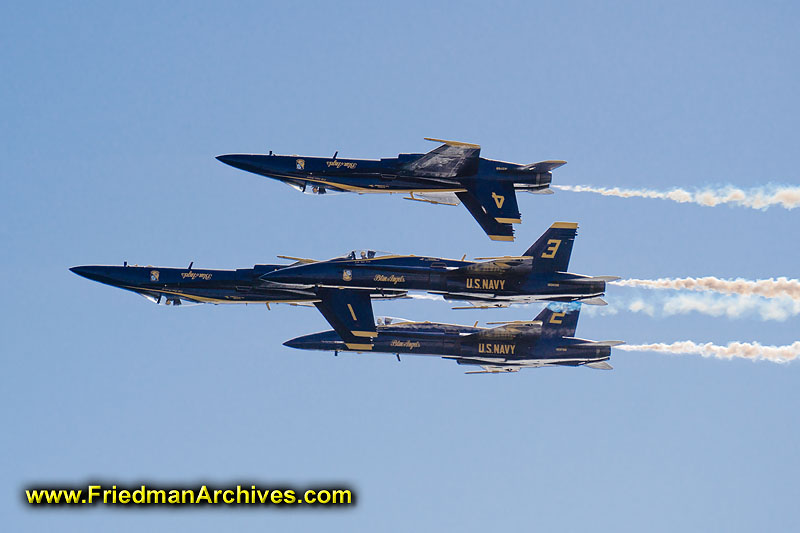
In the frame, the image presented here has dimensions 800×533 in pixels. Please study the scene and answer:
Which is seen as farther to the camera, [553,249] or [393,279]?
[553,249]

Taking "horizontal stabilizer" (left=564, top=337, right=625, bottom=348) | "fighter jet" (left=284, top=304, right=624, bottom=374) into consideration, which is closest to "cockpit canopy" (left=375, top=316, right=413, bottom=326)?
"fighter jet" (left=284, top=304, right=624, bottom=374)

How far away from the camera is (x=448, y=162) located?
92.8 m

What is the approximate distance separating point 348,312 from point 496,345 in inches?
390

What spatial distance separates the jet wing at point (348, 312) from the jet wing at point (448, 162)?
8054mm

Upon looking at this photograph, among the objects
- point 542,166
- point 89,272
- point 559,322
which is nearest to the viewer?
point 542,166

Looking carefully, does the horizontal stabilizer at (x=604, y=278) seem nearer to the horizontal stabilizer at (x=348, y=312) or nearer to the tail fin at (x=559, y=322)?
the tail fin at (x=559, y=322)

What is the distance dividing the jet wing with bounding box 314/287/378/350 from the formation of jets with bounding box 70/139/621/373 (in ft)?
0.19

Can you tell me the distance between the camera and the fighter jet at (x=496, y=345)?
321 ft

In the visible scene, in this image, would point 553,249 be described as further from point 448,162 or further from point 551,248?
point 448,162

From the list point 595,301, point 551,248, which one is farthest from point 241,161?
point 595,301

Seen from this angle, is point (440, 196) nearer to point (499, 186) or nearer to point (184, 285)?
point (499, 186)

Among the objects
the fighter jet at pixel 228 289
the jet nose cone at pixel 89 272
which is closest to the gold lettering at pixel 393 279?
the fighter jet at pixel 228 289

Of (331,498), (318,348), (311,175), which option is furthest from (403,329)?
(331,498)

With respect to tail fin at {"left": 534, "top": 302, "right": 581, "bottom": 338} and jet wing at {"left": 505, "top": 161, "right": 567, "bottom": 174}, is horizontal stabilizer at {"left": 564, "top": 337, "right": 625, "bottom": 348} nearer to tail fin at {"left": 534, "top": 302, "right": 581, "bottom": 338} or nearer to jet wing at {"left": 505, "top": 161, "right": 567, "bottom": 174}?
tail fin at {"left": 534, "top": 302, "right": 581, "bottom": 338}
